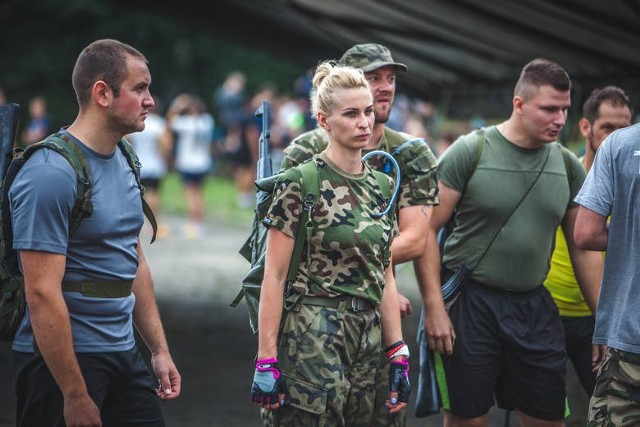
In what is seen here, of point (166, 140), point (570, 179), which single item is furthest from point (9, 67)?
point (570, 179)

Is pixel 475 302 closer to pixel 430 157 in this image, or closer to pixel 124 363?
pixel 430 157

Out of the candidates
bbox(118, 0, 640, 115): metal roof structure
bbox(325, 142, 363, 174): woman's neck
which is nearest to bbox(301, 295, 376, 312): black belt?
bbox(325, 142, 363, 174): woman's neck

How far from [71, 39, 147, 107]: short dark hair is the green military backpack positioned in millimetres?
214

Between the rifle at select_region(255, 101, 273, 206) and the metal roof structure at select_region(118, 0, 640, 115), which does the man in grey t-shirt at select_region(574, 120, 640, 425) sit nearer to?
the rifle at select_region(255, 101, 273, 206)

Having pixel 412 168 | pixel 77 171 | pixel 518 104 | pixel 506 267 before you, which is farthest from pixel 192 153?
pixel 77 171

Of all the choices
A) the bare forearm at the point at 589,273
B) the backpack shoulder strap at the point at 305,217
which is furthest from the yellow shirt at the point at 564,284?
the backpack shoulder strap at the point at 305,217

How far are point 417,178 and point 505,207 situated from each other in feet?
1.78

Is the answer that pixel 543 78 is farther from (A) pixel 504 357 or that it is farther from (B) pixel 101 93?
(B) pixel 101 93

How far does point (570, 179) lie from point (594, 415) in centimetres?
173

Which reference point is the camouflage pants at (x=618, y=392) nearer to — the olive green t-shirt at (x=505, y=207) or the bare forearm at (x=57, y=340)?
the olive green t-shirt at (x=505, y=207)

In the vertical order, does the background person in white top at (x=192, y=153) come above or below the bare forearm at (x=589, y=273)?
below

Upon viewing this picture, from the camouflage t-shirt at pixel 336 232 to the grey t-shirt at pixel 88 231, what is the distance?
605 millimetres

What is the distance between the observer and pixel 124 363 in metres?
4.42

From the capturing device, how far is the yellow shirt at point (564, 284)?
6449mm
